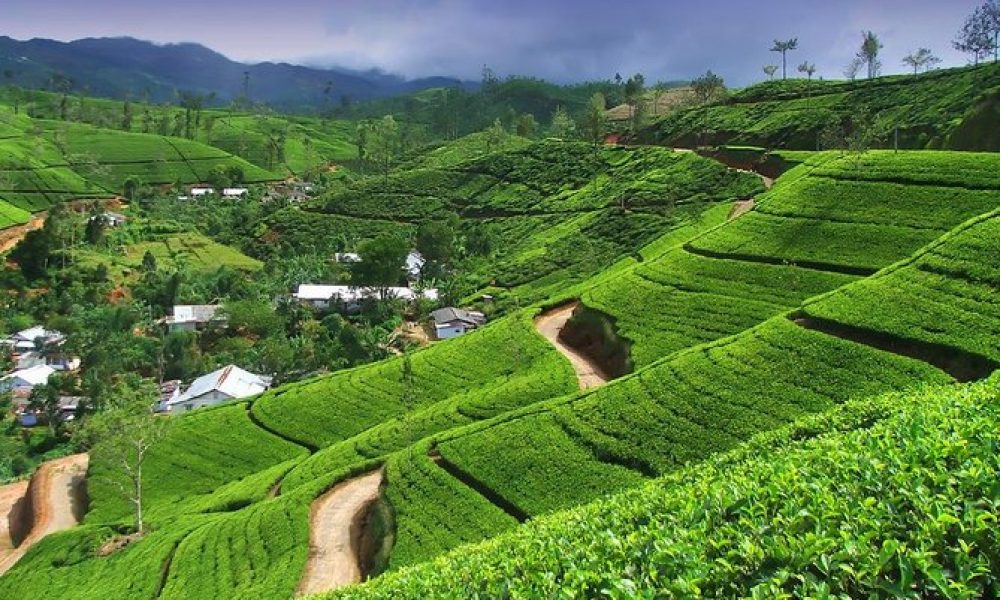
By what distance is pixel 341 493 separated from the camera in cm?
2848

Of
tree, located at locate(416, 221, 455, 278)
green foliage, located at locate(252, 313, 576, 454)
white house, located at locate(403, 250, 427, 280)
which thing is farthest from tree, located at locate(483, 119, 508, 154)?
green foliage, located at locate(252, 313, 576, 454)

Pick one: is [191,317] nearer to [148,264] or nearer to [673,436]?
[148,264]

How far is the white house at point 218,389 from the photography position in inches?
2386

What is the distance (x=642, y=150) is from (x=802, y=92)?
28.3 meters

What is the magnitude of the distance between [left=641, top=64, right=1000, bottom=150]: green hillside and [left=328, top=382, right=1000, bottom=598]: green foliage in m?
62.1

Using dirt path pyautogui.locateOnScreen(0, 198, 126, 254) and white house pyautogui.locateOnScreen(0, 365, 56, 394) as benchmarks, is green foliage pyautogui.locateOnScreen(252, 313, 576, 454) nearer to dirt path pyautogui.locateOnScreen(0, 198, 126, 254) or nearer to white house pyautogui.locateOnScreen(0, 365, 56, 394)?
white house pyautogui.locateOnScreen(0, 365, 56, 394)

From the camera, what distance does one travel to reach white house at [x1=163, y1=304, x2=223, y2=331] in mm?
83438

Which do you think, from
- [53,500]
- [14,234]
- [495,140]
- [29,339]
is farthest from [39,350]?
[495,140]

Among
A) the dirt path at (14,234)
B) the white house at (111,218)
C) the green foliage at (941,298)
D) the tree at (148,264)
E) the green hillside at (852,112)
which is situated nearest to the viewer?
the green foliage at (941,298)

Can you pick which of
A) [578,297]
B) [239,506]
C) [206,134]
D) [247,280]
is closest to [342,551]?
[239,506]

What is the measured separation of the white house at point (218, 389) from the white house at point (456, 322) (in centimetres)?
1699

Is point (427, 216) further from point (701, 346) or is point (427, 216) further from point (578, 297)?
point (701, 346)

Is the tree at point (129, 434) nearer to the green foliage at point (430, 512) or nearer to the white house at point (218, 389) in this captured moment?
the green foliage at point (430, 512)

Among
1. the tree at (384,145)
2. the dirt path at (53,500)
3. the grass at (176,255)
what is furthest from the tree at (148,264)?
the dirt path at (53,500)
